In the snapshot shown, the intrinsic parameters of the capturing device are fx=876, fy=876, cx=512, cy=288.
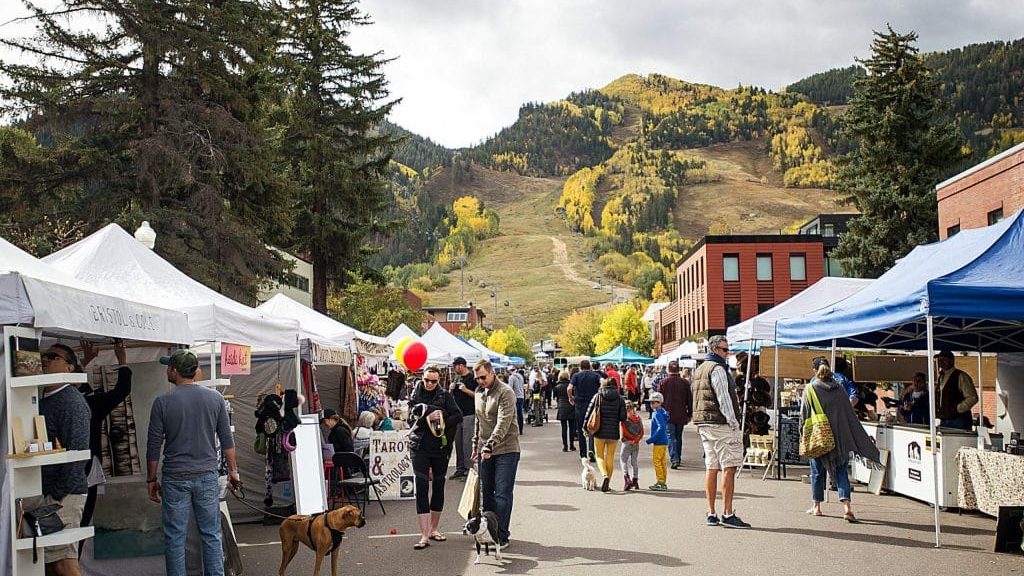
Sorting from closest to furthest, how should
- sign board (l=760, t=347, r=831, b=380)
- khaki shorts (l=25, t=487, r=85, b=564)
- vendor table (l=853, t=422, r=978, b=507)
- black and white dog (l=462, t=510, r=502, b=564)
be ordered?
khaki shorts (l=25, t=487, r=85, b=564), black and white dog (l=462, t=510, r=502, b=564), vendor table (l=853, t=422, r=978, b=507), sign board (l=760, t=347, r=831, b=380)

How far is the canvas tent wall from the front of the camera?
5.29 metres

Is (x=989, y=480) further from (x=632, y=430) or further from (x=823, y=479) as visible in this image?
(x=632, y=430)

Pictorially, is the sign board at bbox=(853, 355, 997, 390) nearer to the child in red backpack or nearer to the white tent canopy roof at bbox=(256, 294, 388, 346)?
the child in red backpack

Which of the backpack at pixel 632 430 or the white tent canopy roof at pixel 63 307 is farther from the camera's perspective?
the backpack at pixel 632 430

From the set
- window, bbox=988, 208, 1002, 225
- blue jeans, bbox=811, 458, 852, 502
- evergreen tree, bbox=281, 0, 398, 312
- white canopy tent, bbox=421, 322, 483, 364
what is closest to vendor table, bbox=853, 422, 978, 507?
blue jeans, bbox=811, 458, 852, 502

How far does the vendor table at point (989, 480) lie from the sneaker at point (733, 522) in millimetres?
2539

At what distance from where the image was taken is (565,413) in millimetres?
20422

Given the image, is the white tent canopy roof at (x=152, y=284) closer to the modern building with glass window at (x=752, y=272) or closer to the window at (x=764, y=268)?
the modern building with glass window at (x=752, y=272)

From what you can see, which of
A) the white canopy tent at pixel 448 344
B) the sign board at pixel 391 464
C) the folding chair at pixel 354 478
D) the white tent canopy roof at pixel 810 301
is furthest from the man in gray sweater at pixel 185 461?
the white canopy tent at pixel 448 344

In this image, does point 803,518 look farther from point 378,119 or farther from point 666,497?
point 378,119

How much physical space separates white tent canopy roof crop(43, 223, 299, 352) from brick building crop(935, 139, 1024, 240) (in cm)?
1994

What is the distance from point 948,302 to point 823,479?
2.88 metres

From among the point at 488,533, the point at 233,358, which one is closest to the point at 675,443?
the point at 488,533

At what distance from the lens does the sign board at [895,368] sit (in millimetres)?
18719
